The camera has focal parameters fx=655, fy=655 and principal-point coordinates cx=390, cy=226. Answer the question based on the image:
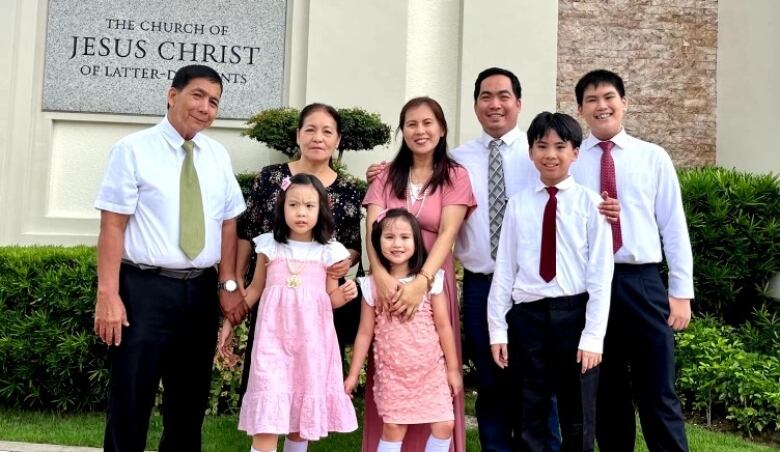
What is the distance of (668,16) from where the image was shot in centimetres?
775

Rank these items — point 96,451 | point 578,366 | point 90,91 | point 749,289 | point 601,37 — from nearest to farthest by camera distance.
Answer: point 578,366 < point 96,451 < point 749,289 < point 90,91 < point 601,37

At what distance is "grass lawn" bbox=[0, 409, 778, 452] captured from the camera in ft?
14.8

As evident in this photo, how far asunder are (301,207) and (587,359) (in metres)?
1.49

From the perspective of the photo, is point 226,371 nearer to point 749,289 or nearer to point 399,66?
point 399,66

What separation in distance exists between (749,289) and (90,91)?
22.3 ft

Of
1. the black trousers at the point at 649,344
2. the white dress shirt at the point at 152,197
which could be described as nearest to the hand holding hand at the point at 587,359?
the black trousers at the point at 649,344

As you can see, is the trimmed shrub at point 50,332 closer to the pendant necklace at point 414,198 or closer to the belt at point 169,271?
the belt at point 169,271

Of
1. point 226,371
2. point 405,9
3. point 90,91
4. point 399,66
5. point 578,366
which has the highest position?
point 405,9

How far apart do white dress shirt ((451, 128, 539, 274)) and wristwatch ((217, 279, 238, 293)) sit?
47.0 inches

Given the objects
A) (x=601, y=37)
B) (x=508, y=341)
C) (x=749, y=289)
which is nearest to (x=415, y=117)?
(x=508, y=341)

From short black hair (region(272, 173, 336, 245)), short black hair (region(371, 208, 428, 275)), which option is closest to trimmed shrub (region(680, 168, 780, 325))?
short black hair (region(371, 208, 428, 275))

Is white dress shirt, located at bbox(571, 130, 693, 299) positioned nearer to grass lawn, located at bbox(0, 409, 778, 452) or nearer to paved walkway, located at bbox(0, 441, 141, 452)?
grass lawn, located at bbox(0, 409, 778, 452)

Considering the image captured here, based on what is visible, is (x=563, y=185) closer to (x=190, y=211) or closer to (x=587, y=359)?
(x=587, y=359)

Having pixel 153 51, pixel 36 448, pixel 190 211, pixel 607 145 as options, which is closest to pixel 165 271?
pixel 190 211
